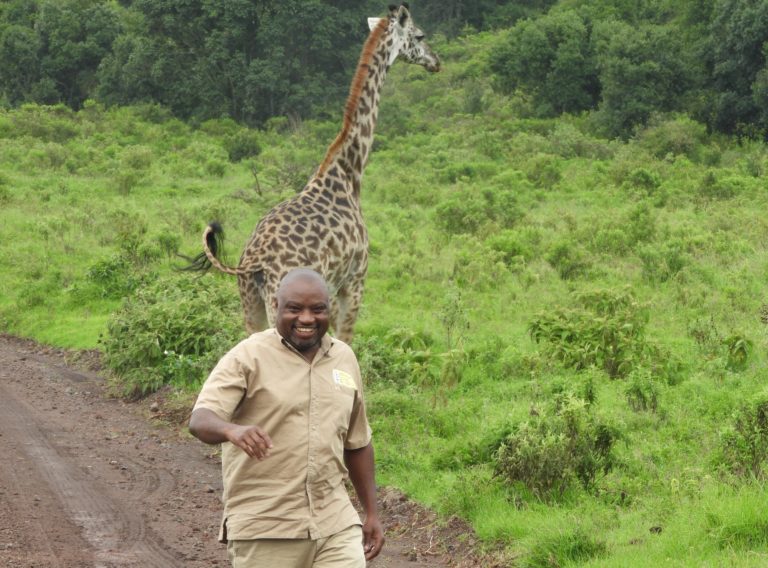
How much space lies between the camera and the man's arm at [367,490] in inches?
163

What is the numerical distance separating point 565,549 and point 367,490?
7.53 feet

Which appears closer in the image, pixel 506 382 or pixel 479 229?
pixel 506 382

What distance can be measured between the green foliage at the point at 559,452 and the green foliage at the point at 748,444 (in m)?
0.77

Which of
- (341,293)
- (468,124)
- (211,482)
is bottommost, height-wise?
(211,482)

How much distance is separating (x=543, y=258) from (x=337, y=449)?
11.8 m

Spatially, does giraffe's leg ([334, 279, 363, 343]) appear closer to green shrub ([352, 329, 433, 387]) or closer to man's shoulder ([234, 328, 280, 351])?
green shrub ([352, 329, 433, 387])

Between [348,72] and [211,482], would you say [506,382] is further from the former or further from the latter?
[348,72]

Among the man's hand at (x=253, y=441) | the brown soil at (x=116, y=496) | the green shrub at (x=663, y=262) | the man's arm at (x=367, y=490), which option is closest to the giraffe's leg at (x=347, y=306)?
the brown soil at (x=116, y=496)

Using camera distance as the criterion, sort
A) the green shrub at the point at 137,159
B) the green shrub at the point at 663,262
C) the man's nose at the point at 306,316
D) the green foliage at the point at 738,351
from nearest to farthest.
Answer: the man's nose at the point at 306,316 < the green foliage at the point at 738,351 < the green shrub at the point at 663,262 < the green shrub at the point at 137,159

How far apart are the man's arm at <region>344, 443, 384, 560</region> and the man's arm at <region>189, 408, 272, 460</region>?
2.11 feet

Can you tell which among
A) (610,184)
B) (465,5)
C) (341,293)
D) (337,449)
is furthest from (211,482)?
(465,5)

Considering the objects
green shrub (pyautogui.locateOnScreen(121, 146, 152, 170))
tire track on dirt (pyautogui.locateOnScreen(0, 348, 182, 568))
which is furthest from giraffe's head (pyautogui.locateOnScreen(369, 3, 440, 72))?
green shrub (pyautogui.locateOnScreen(121, 146, 152, 170))

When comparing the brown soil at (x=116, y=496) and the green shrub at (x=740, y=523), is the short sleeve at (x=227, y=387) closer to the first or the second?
the green shrub at (x=740, y=523)

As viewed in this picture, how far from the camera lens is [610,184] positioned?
21.7 m
